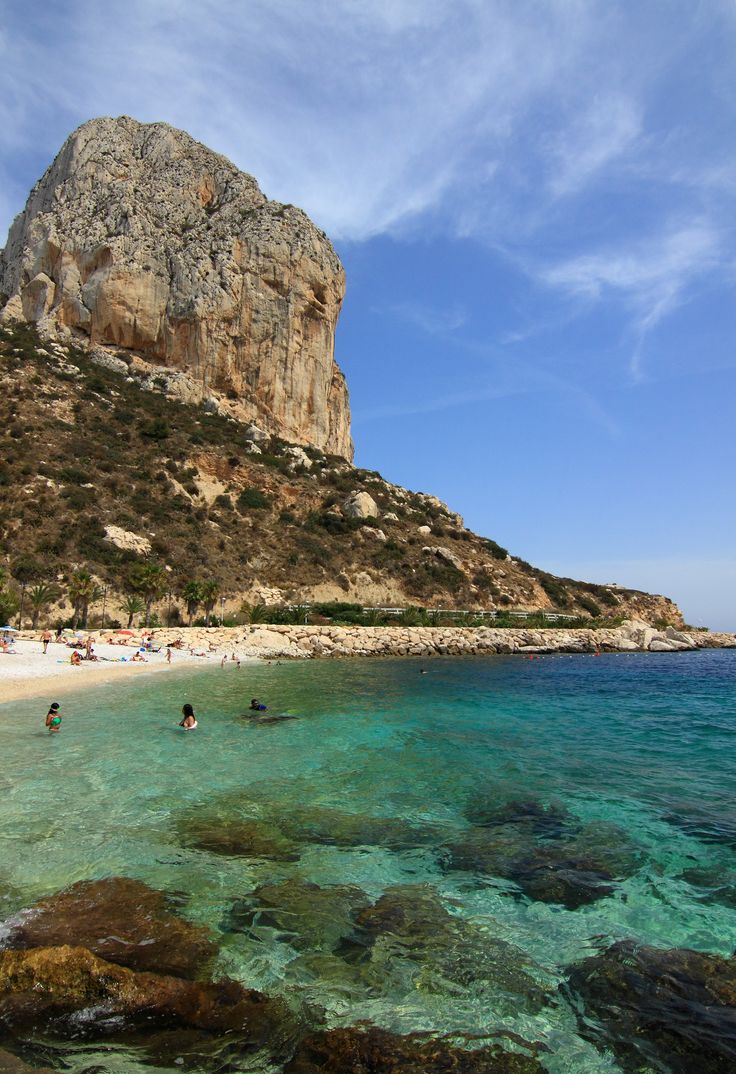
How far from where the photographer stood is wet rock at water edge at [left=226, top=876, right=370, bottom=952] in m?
4.89

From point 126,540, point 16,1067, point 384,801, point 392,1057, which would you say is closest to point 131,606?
point 126,540

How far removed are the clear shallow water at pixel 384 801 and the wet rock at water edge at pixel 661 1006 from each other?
171mm

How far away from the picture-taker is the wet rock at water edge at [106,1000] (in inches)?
142

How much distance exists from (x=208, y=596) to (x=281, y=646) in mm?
6747

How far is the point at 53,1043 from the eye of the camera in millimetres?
3441

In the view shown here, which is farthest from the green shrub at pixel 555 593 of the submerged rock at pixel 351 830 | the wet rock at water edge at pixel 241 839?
the wet rock at water edge at pixel 241 839

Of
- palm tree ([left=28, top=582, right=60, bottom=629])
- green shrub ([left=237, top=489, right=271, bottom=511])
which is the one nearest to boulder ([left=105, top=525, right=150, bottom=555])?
palm tree ([left=28, top=582, right=60, bottom=629])

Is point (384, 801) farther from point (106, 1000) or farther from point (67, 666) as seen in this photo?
point (67, 666)

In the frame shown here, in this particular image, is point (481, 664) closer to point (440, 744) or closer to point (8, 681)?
point (440, 744)

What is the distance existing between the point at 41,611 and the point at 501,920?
3330 centimetres

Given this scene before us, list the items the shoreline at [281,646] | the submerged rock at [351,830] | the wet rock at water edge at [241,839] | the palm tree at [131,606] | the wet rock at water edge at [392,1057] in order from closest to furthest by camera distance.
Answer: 1. the wet rock at water edge at [392,1057]
2. the wet rock at water edge at [241,839]
3. the submerged rock at [351,830]
4. the shoreline at [281,646]
5. the palm tree at [131,606]

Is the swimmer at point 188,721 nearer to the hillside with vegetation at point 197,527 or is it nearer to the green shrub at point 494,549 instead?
the hillside with vegetation at point 197,527

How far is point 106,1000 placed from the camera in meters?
3.77

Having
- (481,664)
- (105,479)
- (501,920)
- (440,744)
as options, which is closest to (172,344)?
(105,479)
